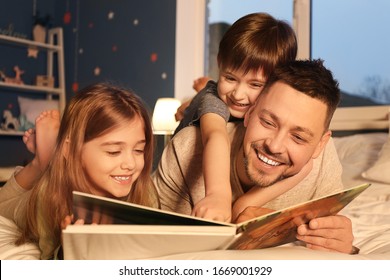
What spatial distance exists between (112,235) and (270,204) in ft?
2.18

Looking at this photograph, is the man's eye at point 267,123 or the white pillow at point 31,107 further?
the white pillow at point 31,107

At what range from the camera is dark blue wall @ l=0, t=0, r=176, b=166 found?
400 centimetres

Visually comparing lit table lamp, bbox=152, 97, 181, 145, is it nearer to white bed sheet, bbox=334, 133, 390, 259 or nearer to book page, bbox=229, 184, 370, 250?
white bed sheet, bbox=334, 133, 390, 259

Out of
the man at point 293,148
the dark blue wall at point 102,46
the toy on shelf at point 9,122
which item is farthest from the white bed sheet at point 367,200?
the toy on shelf at point 9,122

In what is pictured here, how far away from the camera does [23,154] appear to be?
15.0 feet

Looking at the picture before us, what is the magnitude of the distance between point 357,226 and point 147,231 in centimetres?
94

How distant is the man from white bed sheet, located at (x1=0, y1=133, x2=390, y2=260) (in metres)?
0.06

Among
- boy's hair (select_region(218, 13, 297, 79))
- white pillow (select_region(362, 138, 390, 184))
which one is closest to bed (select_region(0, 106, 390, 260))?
white pillow (select_region(362, 138, 390, 184))

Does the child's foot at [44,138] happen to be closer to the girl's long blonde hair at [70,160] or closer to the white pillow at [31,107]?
the girl's long blonde hair at [70,160]

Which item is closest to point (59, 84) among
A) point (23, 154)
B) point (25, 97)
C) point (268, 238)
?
point (25, 97)

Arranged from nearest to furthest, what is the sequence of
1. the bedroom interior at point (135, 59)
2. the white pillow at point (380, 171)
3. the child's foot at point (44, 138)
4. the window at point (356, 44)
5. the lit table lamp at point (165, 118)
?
the child's foot at point (44, 138), the white pillow at point (380, 171), the bedroom interior at point (135, 59), the window at point (356, 44), the lit table lamp at point (165, 118)

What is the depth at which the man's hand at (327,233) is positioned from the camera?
89 cm

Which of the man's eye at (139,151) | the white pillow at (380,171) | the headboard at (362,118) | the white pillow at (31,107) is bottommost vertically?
the white pillow at (31,107)

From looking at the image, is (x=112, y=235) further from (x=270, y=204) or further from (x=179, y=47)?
(x=179, y=47)
